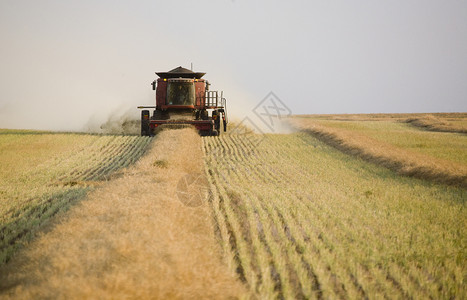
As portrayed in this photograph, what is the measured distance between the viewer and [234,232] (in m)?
5.35

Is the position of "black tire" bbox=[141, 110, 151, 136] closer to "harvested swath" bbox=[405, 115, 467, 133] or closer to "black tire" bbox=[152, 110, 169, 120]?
"black tire" bbox=[152, 110, 169, 120]

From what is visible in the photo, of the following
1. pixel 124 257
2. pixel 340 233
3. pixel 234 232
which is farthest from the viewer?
pixel 340 233

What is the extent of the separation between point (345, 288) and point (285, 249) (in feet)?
3.59

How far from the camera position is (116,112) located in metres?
23.7

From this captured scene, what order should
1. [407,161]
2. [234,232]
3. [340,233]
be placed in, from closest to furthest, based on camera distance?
[234,232], [340,233], [407,161]

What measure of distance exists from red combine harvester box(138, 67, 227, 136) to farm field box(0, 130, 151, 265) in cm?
145

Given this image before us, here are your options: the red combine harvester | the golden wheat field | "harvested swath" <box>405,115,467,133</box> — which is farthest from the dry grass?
"harvested swath" <box>405,115,467,133</box>

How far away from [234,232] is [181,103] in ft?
42.9

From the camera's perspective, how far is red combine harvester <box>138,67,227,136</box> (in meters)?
17.4

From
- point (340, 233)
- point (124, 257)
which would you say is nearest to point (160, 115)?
point (340, 233)

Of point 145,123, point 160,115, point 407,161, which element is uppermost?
point 160,115

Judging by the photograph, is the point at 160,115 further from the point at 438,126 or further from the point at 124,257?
the point at 438,126

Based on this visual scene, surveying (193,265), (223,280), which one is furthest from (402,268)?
(193,265)

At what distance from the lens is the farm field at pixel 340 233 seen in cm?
397
